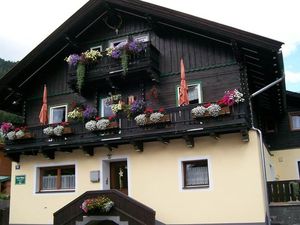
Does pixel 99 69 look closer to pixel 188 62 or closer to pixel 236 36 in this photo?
pixel 188 62

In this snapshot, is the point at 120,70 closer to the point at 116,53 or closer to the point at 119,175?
the point at 116,53

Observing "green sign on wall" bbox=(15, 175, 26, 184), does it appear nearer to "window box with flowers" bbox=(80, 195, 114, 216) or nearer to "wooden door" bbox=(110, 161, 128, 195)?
"wooden door" bbox=(110, 161, 128, 195)

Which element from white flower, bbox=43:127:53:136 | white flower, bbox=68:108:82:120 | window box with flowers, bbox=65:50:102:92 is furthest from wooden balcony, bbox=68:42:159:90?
white flower, bbox=43:127:53:136

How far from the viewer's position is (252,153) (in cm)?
1409

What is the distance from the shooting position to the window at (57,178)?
17328 mm

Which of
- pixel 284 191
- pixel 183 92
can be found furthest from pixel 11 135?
pixel 284 191

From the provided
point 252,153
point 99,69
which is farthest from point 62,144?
point 252,153

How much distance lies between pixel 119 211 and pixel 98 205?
749 millimetres

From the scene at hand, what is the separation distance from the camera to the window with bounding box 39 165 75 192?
17.3 meters

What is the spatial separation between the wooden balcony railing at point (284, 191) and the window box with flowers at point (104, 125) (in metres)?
6.07

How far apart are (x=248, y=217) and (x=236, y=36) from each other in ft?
20.5

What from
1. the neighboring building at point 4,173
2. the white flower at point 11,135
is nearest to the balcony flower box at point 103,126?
the white flower at point 11,135

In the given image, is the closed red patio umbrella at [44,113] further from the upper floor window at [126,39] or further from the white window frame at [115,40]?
the upper floor window at [126,39]

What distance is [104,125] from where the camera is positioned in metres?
16.0
